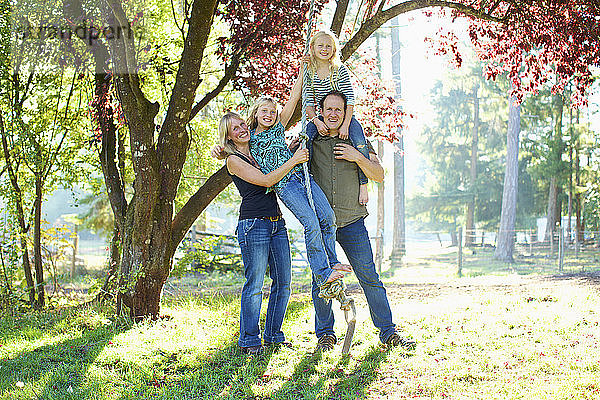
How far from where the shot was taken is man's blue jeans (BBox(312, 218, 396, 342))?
415 centimetres

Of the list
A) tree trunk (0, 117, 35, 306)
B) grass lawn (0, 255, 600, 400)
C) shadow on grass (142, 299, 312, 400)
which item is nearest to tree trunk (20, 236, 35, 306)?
tree trunk (0, 117, 35, 306)

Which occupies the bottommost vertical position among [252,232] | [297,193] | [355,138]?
[252,232]

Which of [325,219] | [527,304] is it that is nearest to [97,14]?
[325,219]

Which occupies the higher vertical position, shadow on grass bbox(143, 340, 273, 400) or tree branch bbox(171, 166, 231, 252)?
tree branch bbox(171, 166, 231, 252)

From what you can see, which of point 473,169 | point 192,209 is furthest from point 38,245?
point 473,169

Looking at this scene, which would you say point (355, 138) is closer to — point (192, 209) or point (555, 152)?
point (192, 209)

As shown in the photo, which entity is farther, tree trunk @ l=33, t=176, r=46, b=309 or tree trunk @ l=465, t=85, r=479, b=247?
tree trunk @ l=465, t=85, r=479, b=247

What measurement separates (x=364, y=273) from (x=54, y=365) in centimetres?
234

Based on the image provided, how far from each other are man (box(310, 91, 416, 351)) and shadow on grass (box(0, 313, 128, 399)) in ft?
5.63

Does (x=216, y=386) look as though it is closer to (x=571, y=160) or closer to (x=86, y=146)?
(x=86, y=146)

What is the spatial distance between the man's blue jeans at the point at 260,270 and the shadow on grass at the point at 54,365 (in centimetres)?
116

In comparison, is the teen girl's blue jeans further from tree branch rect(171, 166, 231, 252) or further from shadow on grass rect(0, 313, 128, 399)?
shadow on grass rect(0, 313, 128, 399)

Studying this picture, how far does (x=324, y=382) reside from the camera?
3.48 m

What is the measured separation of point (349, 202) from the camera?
4.11 meters
